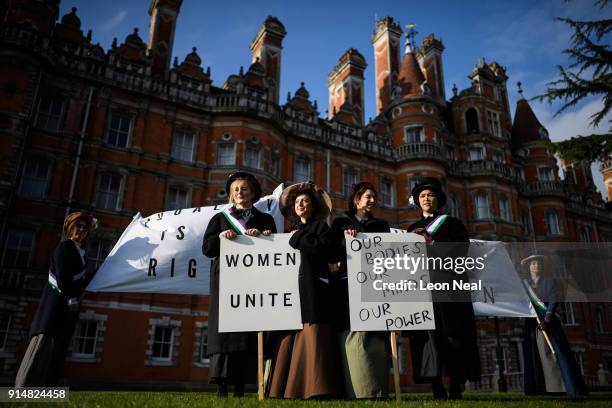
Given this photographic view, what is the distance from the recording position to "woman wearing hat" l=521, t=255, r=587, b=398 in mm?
7668

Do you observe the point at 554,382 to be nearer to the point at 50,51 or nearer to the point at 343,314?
the point at 343,314

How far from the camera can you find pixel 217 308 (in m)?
5.59

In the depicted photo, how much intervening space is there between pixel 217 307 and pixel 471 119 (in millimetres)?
34256

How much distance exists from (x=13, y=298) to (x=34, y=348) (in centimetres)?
1450

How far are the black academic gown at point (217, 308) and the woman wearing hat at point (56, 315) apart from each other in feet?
6.48

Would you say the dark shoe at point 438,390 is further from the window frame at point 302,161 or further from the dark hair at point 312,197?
the window frame at point 302,161

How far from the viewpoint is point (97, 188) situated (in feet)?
67.3

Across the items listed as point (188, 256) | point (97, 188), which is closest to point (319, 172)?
point (97, 188)

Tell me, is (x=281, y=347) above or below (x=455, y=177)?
below

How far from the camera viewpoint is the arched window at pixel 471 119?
34938 mm

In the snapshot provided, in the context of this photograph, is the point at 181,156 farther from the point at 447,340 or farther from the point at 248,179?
the point at 447,340

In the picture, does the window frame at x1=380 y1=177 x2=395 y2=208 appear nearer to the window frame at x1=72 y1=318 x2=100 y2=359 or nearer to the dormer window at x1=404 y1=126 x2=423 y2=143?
the dormer window at x1=404 y1=126 x2=423 y2=143

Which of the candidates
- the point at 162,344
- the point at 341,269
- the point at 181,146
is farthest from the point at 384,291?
the point at 181,146

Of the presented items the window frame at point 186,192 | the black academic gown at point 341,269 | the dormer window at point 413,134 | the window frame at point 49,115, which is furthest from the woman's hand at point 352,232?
the dormer window at point 413,134
